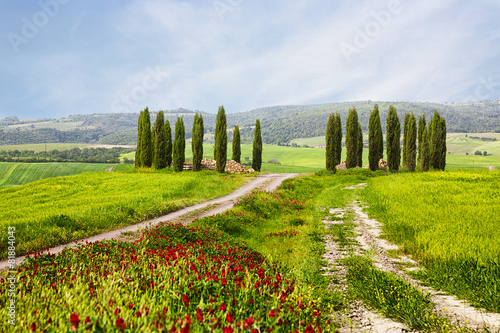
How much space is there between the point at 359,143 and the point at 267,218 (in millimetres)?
37095

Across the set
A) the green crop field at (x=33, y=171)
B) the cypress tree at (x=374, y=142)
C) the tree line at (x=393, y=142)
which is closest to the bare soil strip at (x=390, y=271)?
the tree line at (x=393, y=142)

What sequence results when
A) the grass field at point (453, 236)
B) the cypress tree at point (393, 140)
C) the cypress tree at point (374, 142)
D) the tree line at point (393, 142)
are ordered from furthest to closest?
the cypress tree at point (393, 140), the cypress tree at point (374, 142), the tree line at point (393, 142), the grass field at point (453, 236)

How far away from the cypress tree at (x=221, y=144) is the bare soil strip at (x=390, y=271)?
28785 millimetres

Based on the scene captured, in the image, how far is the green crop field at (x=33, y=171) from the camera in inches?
2505

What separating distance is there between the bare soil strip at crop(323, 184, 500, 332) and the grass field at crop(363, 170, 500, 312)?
257 millimetres

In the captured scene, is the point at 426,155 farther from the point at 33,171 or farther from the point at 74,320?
the point at 33,171

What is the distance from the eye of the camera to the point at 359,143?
4728 centimetres

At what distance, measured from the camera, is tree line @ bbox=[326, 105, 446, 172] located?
40.9m

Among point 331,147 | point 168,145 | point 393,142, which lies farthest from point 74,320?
point 393,142

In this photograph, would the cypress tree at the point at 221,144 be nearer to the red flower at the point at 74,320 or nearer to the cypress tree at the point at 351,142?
the cypress tree at the point at 351,142

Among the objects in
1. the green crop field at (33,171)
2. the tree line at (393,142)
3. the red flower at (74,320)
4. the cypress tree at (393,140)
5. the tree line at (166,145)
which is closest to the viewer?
the red flower at (74,320)

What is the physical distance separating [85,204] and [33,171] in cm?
6719

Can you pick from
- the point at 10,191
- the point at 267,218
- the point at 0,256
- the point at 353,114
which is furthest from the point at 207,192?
the point at 353,114

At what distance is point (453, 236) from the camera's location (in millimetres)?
8039
